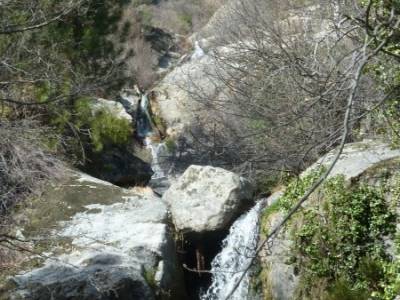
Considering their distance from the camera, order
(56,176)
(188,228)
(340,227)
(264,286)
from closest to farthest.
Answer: (340,227)
(264,286)
(188,228)
(56,176)

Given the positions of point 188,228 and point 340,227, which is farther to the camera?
point 188,228

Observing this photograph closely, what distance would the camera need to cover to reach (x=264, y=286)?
8078 millimetres

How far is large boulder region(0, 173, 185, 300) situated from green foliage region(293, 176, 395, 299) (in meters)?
2.05

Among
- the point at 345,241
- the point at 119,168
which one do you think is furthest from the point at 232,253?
the point at 119,168

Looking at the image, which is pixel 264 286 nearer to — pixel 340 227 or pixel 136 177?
pixel 340 227

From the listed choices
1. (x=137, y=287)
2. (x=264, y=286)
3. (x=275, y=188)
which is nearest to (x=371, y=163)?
(x=264, y=286)

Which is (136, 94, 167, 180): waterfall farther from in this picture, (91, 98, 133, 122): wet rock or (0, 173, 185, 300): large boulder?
(0, 173, 185, 300): large boulder

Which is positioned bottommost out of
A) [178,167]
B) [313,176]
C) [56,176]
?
[178,167]

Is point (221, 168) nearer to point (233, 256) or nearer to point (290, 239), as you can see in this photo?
point (233, 256)

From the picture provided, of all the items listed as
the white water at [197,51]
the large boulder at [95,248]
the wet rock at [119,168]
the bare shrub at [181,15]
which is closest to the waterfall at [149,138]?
the wet rock at [119,168]

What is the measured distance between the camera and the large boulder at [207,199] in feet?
32.2

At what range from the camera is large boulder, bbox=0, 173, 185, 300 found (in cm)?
757

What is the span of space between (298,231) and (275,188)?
13.6ft

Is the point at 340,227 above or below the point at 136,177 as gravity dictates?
above
